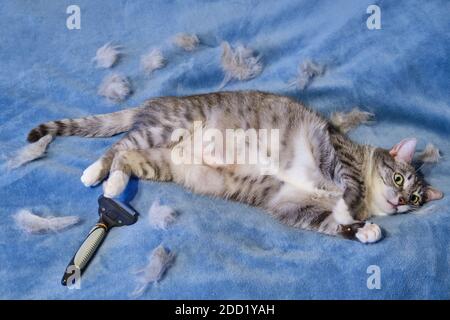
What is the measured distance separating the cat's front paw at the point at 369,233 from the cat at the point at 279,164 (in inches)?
1.9

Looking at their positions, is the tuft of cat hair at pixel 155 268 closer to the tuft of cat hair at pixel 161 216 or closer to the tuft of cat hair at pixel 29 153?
the tuft of cat hair at pixel 161 216

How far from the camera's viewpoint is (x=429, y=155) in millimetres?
1928

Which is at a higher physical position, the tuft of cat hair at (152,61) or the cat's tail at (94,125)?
the tuft of cat hair at (152,61)

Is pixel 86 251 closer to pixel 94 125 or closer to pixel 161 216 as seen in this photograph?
pixel 161 216

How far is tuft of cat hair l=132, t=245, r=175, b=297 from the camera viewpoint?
1381 mm

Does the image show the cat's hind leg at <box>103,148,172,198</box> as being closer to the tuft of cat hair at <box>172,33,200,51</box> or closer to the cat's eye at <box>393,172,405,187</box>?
the tuft of cat hair at <box>172,33,200,51</box>

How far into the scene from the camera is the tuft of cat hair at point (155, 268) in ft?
4.53

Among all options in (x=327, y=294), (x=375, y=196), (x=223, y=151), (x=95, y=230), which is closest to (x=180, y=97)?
(x=223, y=151)

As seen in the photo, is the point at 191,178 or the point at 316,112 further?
the point at 316,112

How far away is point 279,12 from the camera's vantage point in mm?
2156

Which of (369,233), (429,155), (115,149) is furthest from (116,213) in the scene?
(429,155)

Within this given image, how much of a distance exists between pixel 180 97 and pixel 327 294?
879 mm

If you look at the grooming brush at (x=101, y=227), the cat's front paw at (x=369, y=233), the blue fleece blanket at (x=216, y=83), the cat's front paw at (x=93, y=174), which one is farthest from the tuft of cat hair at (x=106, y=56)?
the cat's front paw at (x=369, y=233)

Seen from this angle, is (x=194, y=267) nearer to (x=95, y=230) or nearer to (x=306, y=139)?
(x=95, y=230)
